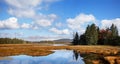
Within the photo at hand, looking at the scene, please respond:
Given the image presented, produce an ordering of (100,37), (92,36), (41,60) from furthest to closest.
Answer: (100,37), (92,36), (41,60)

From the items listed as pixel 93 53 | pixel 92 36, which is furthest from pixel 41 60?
pixel 92 36

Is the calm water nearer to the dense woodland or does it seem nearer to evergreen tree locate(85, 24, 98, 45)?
the dense woodland

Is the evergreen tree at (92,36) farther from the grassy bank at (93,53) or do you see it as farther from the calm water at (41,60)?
the calm water at (41,60)

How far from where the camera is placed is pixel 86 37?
12156 centimetres

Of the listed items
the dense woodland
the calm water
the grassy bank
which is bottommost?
the calm water

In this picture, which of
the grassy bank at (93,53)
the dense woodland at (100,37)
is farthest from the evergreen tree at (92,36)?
the grassy bank at (93,53)

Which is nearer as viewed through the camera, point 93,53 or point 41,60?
point 41,60

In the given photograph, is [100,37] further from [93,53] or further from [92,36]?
[93,53]

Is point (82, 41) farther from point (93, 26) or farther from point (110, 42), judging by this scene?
point (110, 42)

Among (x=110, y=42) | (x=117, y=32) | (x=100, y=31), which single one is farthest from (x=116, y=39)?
(x=117, y=32)

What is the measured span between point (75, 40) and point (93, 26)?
1277 inches

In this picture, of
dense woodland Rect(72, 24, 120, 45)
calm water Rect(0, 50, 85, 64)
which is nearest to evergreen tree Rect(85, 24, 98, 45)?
dense woodland Rect(72, 24, 120, 45)

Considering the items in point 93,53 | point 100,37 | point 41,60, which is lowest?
point 41,60

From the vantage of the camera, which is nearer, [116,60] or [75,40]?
[116,60]
